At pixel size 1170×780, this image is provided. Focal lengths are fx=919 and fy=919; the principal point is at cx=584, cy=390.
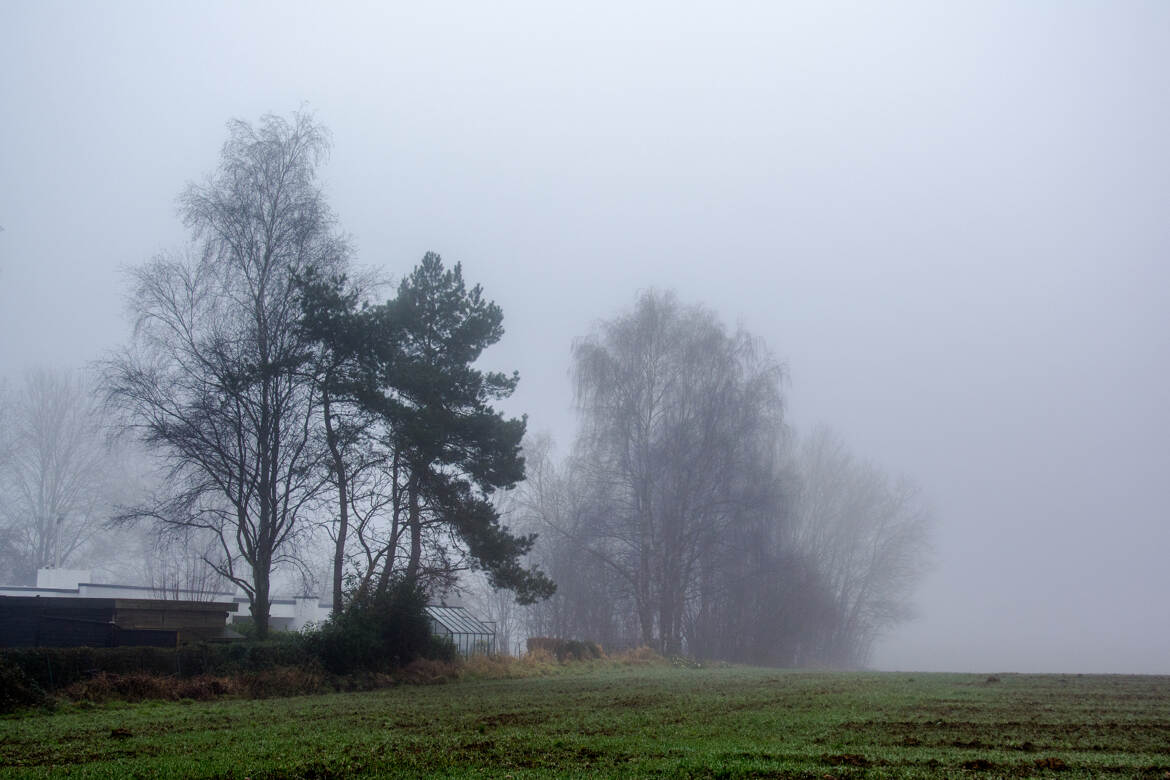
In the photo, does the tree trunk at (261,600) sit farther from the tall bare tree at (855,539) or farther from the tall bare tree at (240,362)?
the tall bare tree at (855,539)

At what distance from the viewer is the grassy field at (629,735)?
9672 millimetres

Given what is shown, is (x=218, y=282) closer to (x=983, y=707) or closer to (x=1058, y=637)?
(x=983, y=707)

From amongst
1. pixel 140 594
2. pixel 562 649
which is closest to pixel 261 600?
pixel 562 649

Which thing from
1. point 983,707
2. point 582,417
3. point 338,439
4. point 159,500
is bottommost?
point 983,707

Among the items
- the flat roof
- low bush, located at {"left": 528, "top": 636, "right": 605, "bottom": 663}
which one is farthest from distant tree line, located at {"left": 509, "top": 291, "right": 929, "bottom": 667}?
the flat roof

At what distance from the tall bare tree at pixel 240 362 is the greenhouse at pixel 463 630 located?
334 inches

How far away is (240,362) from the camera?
29891mm

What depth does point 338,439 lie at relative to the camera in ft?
103

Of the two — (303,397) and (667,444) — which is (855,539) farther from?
(303,397)

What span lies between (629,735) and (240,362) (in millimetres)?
21537

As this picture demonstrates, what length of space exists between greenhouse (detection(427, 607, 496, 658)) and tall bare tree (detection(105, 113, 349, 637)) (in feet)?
27.8

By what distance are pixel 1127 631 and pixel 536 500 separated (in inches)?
2632

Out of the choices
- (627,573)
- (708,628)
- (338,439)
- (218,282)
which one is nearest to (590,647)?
(627,573)

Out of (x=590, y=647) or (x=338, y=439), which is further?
(x=590, y=647)
